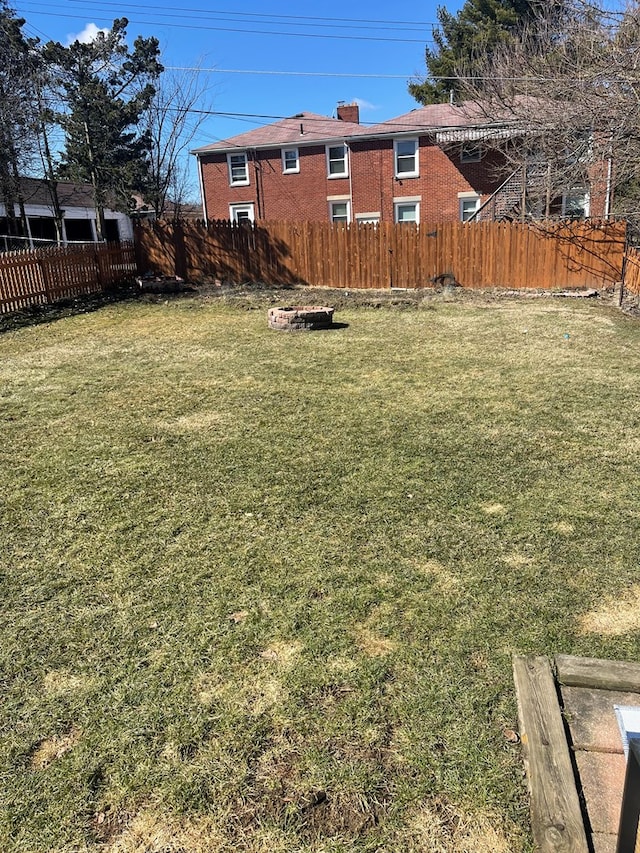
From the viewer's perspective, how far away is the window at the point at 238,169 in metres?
28.7

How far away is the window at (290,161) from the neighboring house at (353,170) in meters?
0.04

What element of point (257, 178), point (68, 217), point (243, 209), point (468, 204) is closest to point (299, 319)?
point (468, 204)

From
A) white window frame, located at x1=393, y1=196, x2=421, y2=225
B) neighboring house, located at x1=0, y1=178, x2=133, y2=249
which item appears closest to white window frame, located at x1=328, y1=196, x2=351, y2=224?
white window frame, located at x1=393, y1=196, x2=421, y2=225

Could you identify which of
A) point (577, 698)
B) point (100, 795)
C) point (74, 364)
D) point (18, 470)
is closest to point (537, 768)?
point (577, 698)

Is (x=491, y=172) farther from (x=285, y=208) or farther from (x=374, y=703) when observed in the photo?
(x=374, y=703)

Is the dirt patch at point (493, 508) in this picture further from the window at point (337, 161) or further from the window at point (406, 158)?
the window at point (337, 161)

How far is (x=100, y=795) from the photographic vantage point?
77.2 inches

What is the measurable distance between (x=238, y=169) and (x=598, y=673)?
30.4 metres

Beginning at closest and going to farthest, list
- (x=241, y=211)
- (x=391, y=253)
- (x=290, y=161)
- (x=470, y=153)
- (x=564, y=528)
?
(x=564, y=528)
(x=391, y=253)
(x=470, y=153)
(x=290, y=161)
(x=241, y=211)

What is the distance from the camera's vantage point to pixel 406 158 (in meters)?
25.5

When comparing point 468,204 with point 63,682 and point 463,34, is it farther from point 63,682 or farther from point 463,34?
point 63,682

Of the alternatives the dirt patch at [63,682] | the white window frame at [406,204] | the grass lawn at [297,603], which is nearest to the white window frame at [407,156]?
the white window frame at [406,204]

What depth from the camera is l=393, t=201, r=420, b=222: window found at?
26141mm

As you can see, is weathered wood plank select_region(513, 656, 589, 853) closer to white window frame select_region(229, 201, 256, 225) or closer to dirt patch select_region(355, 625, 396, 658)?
dirt patch select_region(355, 625, 396, 658)
